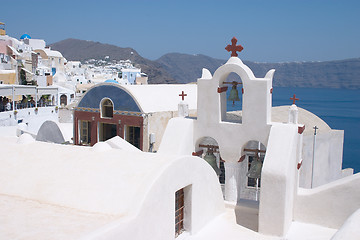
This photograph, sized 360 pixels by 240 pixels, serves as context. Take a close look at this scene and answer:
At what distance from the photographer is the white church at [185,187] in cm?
662

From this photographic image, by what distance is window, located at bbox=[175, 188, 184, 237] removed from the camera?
8.59 m

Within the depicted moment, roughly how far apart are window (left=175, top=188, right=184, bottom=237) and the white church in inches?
0.9

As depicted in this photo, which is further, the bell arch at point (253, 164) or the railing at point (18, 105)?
the railing at point (18, 105)

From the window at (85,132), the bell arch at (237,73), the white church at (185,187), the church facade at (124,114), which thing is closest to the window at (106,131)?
the church facade at (124,114)

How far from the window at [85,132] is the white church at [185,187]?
18.7ft

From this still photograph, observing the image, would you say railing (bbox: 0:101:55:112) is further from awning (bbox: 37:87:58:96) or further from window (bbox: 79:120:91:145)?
window (bbox: 79:120:91:145)

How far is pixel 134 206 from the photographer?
264 inches

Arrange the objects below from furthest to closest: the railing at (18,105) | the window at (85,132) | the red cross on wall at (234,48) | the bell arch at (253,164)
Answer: the railing at (18,105)
the window at (85,132)
the bell arch at (253,164)
the red cross on wall at (234,48)

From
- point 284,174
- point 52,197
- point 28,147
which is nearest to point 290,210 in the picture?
point 284,174

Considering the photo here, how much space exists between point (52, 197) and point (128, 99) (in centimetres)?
873

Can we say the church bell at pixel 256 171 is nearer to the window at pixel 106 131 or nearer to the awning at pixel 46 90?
the window at pixel 106 131

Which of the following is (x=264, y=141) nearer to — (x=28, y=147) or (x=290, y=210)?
(x=290, y=210)

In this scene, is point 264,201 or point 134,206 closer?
point 134,206

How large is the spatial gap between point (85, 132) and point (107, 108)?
155 cm
